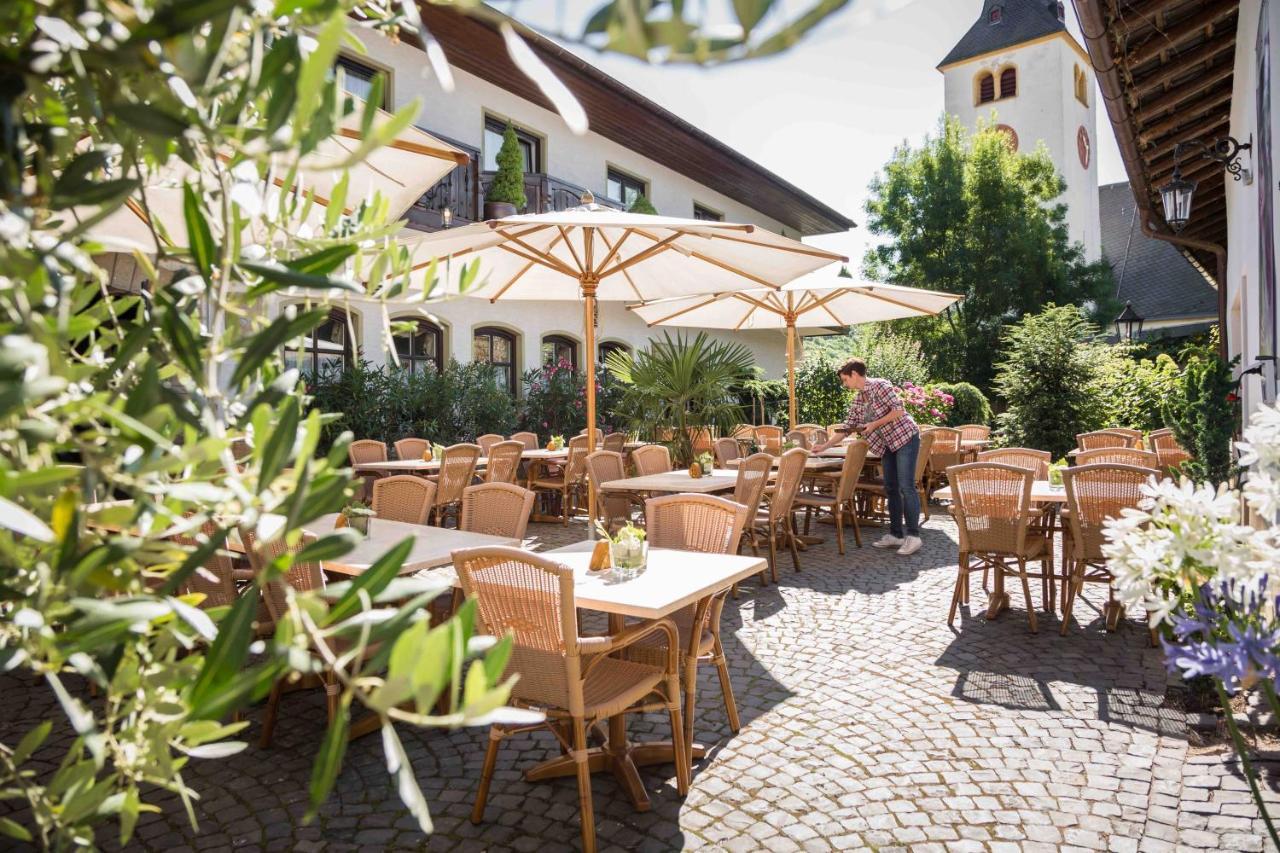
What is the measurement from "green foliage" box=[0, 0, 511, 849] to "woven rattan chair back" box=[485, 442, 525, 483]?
7642mm

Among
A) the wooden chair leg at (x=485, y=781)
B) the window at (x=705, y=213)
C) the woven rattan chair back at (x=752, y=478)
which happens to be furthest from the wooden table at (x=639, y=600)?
the window at (x=705, y=213)

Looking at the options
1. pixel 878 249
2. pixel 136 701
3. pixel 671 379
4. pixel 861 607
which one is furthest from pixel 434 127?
pixel 878 249

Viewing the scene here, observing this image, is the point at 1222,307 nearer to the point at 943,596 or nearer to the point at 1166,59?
the point at 1166,59

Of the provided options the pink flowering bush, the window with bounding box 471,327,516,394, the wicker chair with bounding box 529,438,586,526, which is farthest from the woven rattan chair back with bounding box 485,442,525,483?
the pink flowering bush

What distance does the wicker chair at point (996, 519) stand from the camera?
5.11 meters

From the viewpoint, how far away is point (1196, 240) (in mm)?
10445

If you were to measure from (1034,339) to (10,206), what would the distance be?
44.2 feet

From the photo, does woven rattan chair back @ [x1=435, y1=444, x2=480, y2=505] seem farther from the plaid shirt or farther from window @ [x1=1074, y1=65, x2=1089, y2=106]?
window @ [x1=1074, y1=65, x2=1089, y2=106]

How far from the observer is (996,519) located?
523 centimetres

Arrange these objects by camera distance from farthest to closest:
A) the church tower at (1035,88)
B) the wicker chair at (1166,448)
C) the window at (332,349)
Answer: the church tower at (1035,88), the window at (332,349), the wicker chair at (1166,448)

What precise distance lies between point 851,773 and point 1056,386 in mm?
10627

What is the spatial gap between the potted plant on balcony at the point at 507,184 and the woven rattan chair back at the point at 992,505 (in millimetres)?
9497

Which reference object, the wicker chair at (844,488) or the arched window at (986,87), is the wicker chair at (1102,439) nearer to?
the wicker chair at (844,488)

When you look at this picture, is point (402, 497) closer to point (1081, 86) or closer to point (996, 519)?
point (996, 519)
